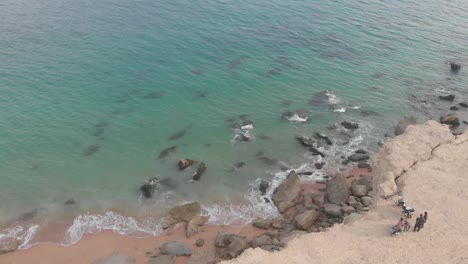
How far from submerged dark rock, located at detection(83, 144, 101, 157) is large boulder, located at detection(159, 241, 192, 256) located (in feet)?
64.0

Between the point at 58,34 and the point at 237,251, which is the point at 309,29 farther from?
the point at 237,251

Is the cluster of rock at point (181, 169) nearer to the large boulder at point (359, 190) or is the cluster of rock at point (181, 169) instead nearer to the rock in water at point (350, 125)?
the large boulder at point (359, 190)

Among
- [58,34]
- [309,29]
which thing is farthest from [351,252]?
[58,34]

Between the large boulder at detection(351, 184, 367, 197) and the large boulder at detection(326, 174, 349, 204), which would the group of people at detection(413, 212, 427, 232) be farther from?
the large boulder at detection(326, 174, 349, 204)

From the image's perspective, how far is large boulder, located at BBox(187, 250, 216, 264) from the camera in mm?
39375

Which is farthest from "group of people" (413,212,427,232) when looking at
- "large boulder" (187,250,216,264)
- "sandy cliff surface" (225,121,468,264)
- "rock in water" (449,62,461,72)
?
"rock in water" (449,62,461,72)

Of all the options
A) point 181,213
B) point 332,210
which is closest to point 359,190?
point 332,210

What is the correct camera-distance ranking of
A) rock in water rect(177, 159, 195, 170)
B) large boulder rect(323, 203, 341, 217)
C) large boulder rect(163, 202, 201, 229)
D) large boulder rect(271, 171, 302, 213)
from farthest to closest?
rock in water rect(177, 159, 195, 170) → large boulder rect(271, 171, 302, 213) → large boulder rect(163, 202, 201, 229) → large boulder rect(323, 203, 341, 217)

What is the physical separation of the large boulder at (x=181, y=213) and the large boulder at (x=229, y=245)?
4.85 m

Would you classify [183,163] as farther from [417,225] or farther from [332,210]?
[417,225]

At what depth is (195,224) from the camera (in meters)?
44.7

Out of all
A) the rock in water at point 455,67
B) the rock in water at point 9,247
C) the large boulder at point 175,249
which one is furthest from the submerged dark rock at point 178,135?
the rock in water at point 455,67

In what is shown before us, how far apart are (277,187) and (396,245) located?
1713 cm

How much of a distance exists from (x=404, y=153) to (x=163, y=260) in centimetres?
3230
